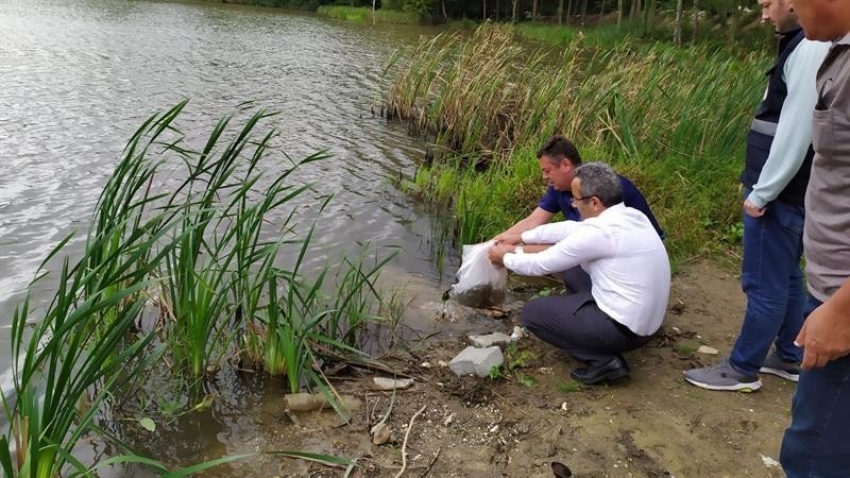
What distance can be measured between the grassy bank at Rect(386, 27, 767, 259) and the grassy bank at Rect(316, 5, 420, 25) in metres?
29.7

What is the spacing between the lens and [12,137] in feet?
26.2

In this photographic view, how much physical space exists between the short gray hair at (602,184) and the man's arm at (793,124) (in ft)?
2.17

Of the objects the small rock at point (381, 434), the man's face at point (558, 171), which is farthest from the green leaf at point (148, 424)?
the man's face at point (558, 171)

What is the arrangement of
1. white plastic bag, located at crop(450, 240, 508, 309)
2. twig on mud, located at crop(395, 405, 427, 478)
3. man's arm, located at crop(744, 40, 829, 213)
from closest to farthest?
man's arm, located at crop(744, 40, 829, 213) < twig on mud, located at crop(395, 405, 427, 478) < white plastic bag, located at crop(450, 240, 508, 309)

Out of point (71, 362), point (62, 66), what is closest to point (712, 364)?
point (71, 362)

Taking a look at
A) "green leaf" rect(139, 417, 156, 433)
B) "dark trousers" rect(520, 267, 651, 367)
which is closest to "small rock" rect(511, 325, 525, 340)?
"dark trousers" rect(520, 267, 651, 367)

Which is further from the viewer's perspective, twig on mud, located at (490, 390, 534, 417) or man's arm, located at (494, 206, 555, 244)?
man's arm, located at (494, 206, 555, 244)

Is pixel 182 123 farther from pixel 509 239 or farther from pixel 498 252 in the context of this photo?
pixel 498 252

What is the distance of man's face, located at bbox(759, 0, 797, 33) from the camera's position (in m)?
2.67

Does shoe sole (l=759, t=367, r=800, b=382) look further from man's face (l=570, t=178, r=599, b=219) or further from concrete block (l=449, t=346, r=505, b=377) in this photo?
concrete block (l=449, t=346, r=505, b=377)

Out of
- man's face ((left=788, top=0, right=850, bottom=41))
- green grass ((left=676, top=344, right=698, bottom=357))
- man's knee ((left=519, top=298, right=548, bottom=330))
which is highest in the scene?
man's face ((left=788, top=0, right=850, bottom=41))

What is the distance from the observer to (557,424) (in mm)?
3010

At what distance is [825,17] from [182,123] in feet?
30.1

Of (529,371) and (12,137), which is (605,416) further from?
(12,137)
